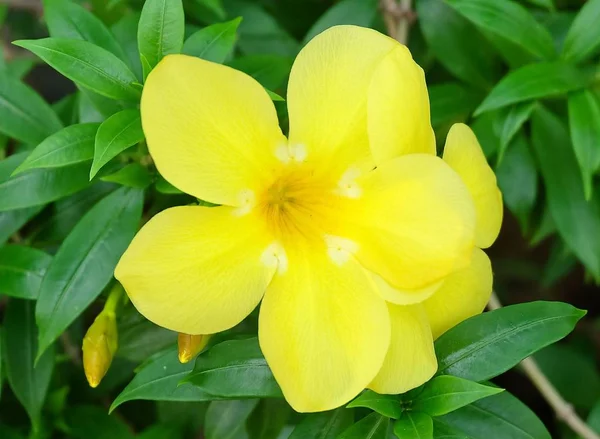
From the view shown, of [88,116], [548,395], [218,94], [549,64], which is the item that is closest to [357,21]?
[549,64]

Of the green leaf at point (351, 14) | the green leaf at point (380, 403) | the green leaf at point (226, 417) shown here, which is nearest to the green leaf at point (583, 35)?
the green leaf at point (351, 14)

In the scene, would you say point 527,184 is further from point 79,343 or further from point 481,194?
point 79,343

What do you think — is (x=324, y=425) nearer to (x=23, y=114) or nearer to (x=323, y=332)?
(x=323, y=332)

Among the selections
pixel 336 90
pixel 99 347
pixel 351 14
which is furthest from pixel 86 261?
pixel 351 14

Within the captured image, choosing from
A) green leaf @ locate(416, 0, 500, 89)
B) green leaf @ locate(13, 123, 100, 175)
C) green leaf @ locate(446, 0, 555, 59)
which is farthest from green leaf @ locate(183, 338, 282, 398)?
green leaf @ locate(416, 0, 500, 89)

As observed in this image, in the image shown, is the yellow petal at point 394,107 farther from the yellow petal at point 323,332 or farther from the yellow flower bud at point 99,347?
the yellow flower bud at point 99,347

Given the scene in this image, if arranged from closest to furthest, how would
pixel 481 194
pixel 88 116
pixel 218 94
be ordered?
pixel 218 94
pixel 481 194
pixel 88 116

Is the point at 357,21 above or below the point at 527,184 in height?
above
